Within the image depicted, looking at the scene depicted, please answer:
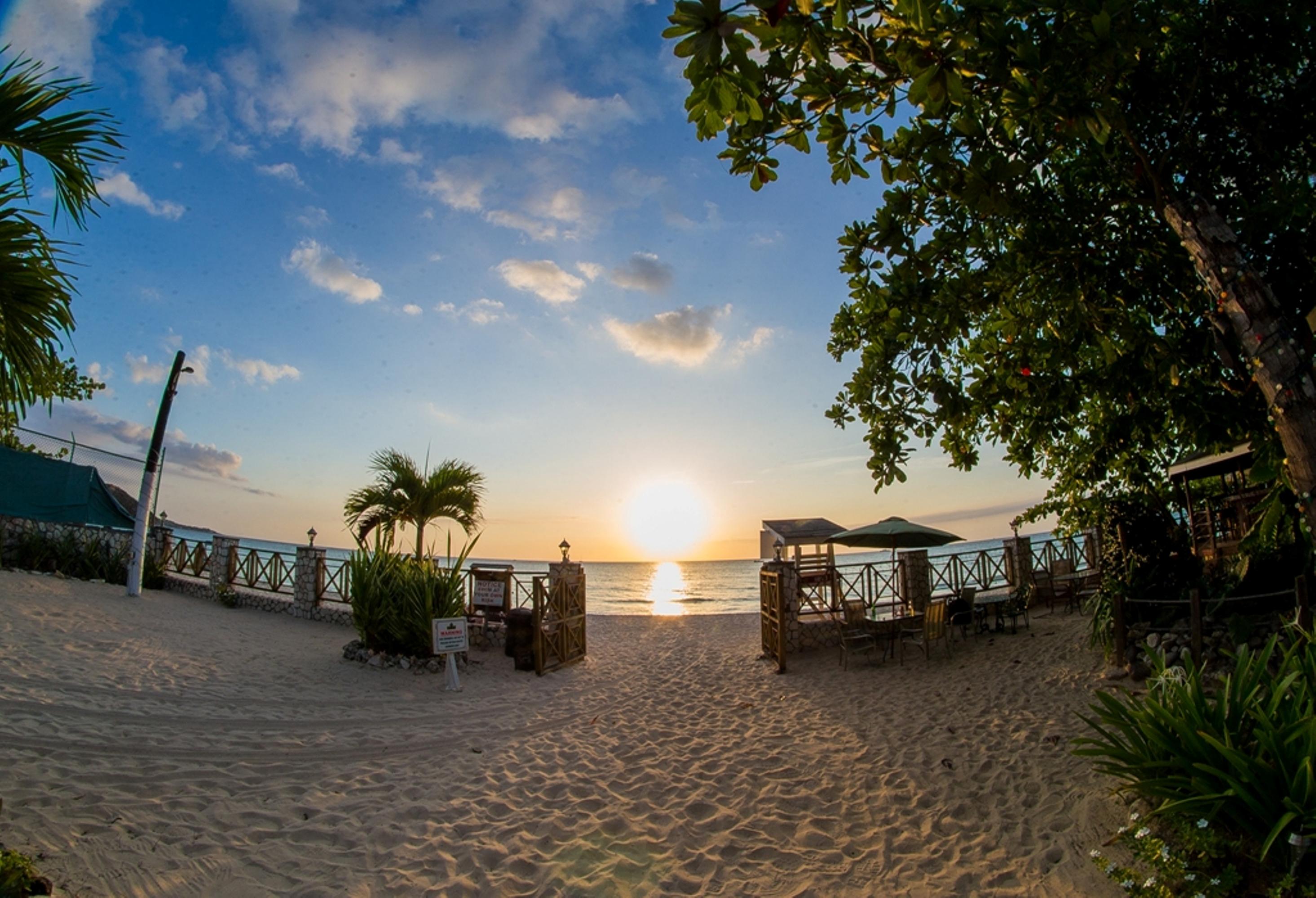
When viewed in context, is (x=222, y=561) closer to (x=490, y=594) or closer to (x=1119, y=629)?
(x=490, y=594)

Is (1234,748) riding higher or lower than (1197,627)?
lower

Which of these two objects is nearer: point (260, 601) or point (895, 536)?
point (895, 536)

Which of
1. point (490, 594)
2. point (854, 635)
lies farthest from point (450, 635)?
point (854, 635)

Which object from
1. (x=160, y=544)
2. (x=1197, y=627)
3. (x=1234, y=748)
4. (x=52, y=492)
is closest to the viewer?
(x=1234, y=748)

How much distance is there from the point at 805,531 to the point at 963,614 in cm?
446

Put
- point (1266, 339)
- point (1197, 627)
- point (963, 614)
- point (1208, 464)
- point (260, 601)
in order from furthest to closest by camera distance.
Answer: point (260, 601)
point (1208, 464)
point (963, 614)
point (1197, 627)
point (1266, 339)

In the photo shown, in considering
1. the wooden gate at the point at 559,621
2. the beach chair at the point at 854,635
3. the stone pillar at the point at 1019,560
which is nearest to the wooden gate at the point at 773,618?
the beach chair at the point at 854,635

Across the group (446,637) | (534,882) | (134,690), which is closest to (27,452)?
(134,690)

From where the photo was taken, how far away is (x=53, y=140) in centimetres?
309

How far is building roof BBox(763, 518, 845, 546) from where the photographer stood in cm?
1376

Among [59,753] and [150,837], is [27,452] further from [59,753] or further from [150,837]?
[150,837]

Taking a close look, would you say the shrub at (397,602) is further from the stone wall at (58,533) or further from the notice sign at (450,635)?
the stone wall at (58,533)

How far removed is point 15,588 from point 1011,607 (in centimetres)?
1720

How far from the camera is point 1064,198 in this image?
5.70 metres
